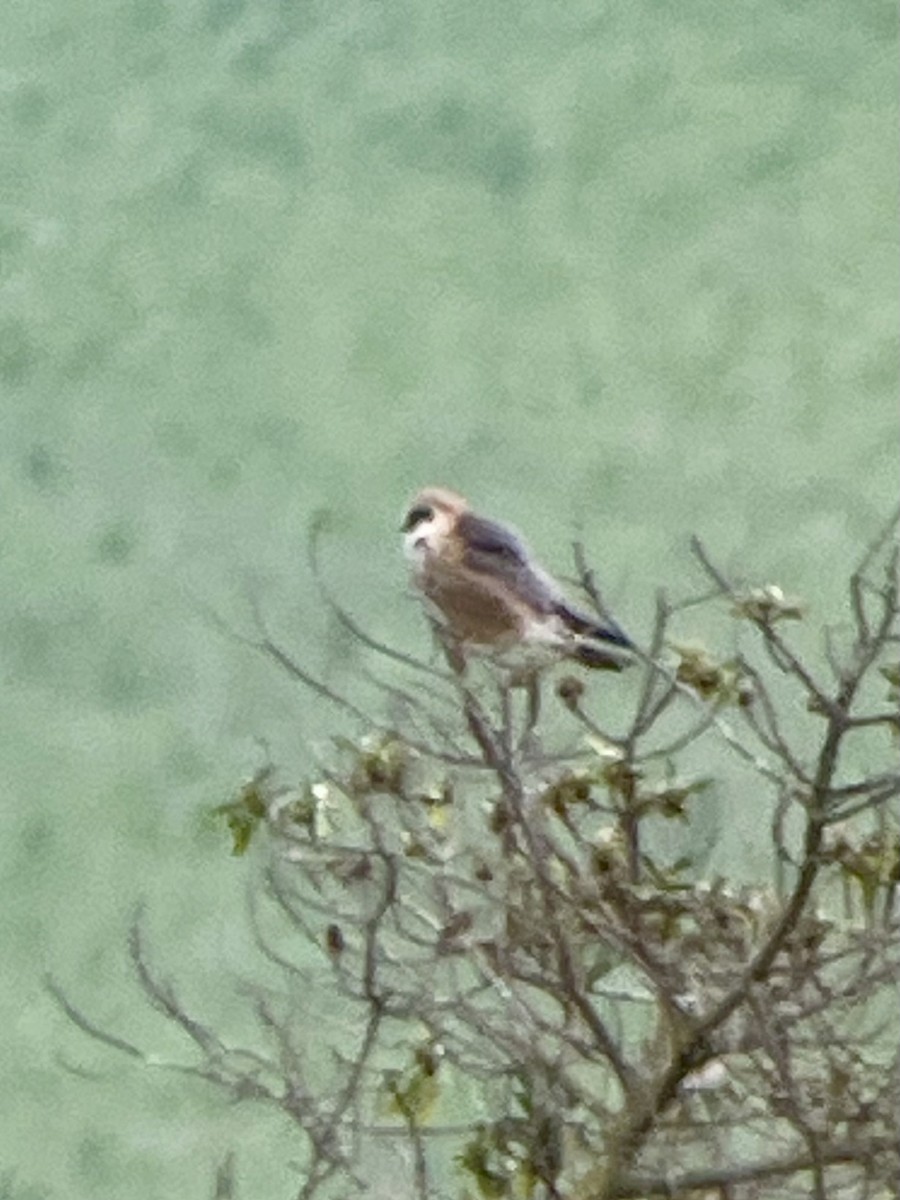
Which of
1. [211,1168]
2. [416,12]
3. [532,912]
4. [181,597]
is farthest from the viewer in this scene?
[416,12]

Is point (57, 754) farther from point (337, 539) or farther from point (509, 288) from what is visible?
point (509, 288)

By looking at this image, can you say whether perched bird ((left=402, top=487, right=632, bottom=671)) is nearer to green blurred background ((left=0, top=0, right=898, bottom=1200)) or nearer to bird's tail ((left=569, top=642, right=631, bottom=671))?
bird's tail ((left=569, top=642, right=631, bottom=671))

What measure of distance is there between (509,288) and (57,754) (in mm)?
696

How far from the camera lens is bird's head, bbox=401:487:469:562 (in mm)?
2088

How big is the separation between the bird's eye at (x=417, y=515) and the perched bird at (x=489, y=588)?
1 cm

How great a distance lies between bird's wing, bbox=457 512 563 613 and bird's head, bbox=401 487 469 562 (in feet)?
0.06

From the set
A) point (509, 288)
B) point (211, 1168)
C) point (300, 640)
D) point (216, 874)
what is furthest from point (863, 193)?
point (211, 1168)

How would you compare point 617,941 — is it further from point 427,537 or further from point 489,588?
point 427,537

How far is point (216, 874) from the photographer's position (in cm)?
248

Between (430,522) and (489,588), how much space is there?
13 centimetres

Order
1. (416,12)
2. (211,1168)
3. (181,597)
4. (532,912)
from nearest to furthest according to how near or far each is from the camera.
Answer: (532,912), (211,1168), (181,597), (416,12)

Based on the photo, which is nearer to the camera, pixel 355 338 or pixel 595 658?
pixel 595 658

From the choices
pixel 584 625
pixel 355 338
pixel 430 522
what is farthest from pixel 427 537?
pixel 355 338

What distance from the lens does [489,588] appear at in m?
2.01
